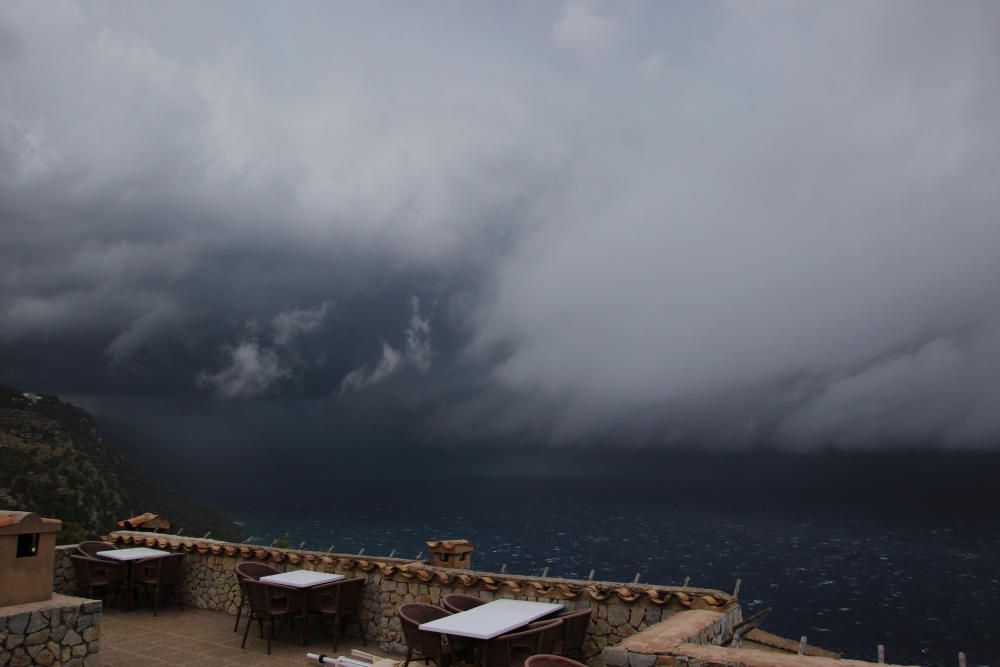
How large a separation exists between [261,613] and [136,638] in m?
2.21

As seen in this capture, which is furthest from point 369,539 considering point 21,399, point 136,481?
point 21,399

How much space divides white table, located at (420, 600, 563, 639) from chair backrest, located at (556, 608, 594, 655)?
0.28 m

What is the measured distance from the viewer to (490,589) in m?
9.41

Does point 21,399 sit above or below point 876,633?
above

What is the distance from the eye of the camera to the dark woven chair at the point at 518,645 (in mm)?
7273

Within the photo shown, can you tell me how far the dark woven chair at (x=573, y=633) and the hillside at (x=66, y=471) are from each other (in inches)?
1343

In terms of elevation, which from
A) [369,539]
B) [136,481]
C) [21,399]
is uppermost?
[21,399]

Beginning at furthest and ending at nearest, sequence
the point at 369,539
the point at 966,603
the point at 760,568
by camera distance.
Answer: the point at 369,539
the point at 760,568
the point at 966,603

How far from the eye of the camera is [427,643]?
25.8 feet

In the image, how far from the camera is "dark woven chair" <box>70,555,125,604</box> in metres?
12.2

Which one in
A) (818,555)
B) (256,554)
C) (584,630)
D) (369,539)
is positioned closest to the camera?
(584,630)

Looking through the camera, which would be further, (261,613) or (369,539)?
(369,539)

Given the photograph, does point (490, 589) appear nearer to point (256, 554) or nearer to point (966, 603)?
point (256, 554)

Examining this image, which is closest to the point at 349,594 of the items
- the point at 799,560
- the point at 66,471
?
the point at 66,471
